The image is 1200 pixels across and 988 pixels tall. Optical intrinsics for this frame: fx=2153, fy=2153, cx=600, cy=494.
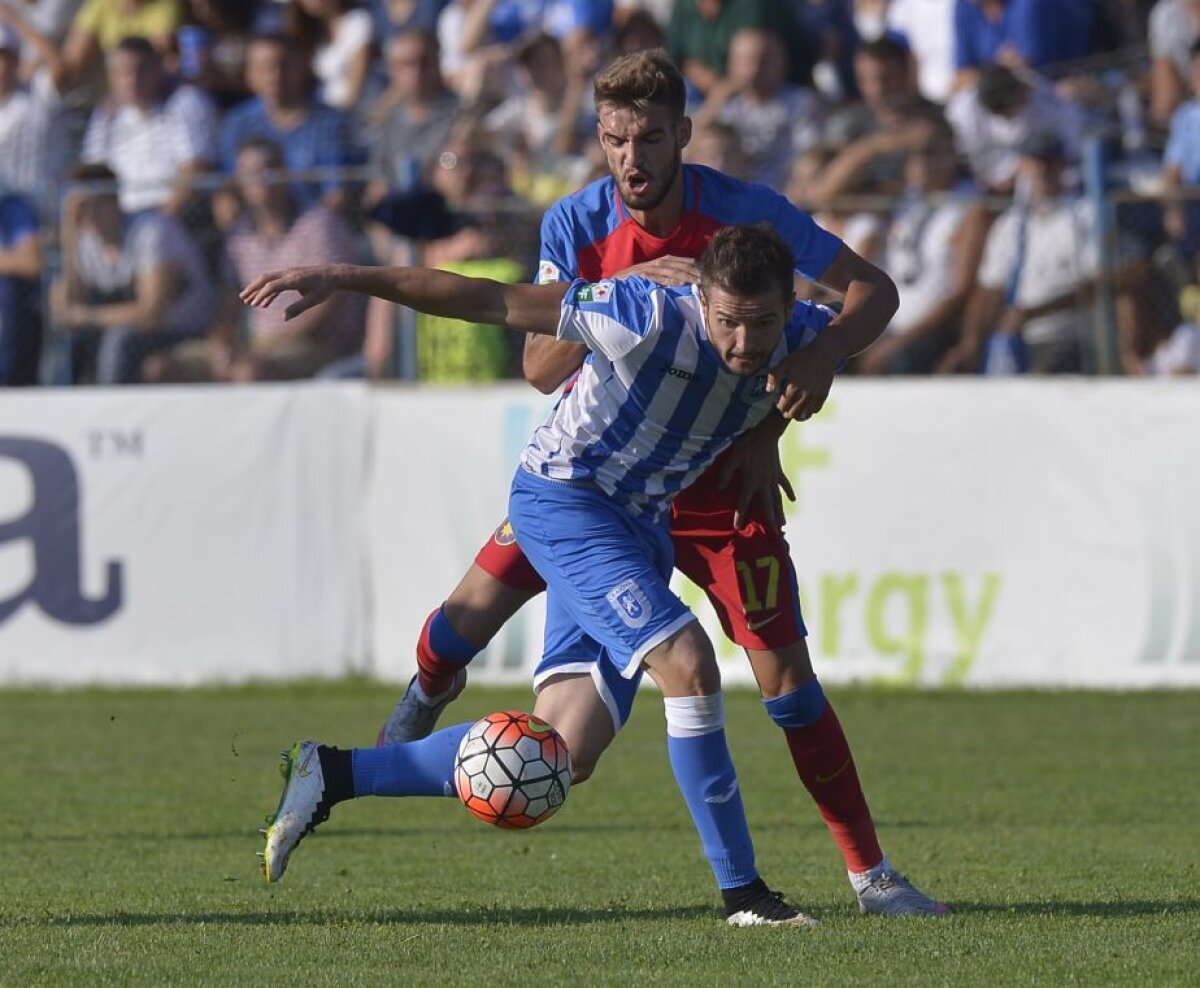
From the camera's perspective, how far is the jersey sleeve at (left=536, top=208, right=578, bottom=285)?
650 centimetres

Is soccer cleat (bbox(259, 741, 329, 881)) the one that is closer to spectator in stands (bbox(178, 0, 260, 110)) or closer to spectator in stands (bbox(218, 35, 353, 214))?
spectator in stands (bbox(218, 35, 353, 214))

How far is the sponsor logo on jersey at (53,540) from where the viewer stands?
1337 centimetres

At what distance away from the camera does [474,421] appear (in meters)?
13.4

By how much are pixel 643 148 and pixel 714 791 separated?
1.86 metres

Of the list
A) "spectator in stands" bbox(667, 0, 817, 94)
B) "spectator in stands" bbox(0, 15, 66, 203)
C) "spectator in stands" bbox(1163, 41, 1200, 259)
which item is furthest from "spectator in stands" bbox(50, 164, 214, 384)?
"spectator in stands" bbox(1163, 41, 1200, 259)

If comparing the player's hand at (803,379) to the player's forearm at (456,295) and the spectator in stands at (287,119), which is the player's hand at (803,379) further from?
the spectator in stands at (287,119)

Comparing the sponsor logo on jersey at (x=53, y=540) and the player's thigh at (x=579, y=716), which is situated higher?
the player's thigh at (x=579, y=716)

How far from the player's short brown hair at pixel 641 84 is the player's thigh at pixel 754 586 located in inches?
50.1

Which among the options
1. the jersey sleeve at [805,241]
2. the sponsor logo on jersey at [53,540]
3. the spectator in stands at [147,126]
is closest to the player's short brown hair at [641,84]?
the jersey sleeve at [805,241]

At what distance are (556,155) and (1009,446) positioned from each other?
396 centimetres

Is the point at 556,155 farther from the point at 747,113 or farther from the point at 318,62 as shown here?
the point at 318,62

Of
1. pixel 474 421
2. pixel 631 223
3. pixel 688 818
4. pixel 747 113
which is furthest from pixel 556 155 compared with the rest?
pixel 631 223

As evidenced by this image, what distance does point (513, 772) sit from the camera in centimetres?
588

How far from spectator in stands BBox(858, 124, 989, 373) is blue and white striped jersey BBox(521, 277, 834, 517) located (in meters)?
6.68
